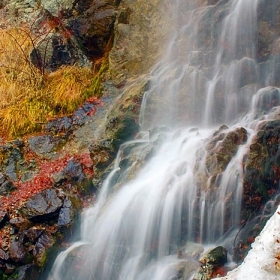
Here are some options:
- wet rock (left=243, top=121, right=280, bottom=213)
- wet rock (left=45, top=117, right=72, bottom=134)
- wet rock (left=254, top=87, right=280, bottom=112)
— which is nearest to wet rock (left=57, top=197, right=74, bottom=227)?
wet rock (left=45, top=117, right=72, bottom=134)

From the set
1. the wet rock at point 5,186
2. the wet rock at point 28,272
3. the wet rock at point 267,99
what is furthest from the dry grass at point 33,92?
the wet rock at point 267,99

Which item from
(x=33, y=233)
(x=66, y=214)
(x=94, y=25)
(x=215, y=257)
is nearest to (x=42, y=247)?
(x=33, y=233)

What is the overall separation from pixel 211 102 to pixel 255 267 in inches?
233

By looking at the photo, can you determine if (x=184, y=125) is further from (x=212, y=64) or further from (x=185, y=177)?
(x=185, y=177)

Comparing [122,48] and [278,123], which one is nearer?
[278,123]

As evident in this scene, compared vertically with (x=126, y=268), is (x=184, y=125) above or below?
above

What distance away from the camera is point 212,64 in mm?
9562

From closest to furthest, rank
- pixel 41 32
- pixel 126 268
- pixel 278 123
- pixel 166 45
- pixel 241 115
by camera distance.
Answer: pixel 126 268 < pixel 278 123 < pixel 241 115 < pixel 166 45 < pixel 41 32

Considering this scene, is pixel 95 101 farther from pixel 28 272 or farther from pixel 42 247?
pixel 28 272

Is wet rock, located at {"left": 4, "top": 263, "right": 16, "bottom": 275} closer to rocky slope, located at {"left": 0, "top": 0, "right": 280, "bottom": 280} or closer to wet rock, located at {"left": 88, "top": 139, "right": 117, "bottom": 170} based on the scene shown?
rocky slope, located at {"left": 0, "top": 0, "right": 280, "bottom": 280}

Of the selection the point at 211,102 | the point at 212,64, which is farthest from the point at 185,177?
the point at 212,64

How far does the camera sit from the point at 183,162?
297 inches

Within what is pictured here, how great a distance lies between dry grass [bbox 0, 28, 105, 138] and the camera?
35.1 ft

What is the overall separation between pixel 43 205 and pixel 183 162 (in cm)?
272
